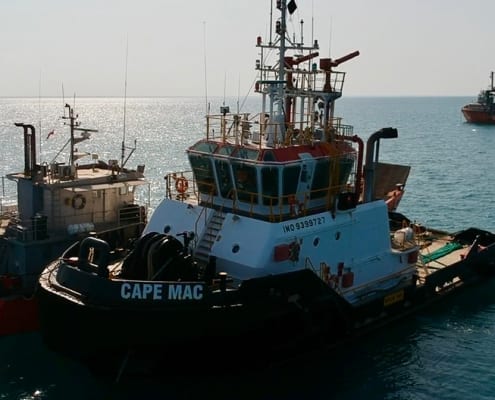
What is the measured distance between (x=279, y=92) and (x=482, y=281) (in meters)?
10.1

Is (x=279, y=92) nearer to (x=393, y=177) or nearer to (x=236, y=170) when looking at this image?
(x=236, y=170)

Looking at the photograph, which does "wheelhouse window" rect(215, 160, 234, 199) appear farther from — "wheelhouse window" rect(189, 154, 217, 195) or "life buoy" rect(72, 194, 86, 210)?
"life buoy" rect(72, 194, 86, 210)

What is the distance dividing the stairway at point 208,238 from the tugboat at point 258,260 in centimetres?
3

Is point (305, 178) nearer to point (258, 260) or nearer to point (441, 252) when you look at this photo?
point (258, 260)

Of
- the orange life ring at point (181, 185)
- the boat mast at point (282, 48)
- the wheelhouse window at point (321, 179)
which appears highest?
the boat mast at point (282, 48)

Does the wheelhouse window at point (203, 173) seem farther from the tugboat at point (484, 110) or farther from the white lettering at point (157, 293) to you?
the tugboat at point (484, 110)

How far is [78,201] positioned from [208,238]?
5310 millimetres

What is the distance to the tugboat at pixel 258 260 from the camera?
41.9 ft

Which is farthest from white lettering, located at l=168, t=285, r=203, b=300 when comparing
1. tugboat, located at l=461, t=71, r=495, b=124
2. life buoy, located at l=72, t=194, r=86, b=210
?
tugboat, located at l=461, t=71, r=495, b=124

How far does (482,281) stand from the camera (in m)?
21.2

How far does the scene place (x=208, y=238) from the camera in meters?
15.4

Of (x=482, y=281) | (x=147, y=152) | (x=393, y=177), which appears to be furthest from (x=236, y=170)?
(x=147, y=152)

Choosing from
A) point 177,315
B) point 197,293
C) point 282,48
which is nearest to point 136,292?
point 177,315

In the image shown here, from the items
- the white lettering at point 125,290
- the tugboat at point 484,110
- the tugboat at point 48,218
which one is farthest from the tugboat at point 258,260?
the tugboat at point 484,110
